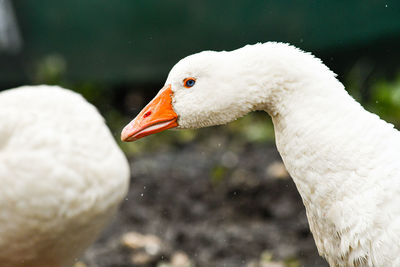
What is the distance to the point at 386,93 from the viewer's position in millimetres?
5332

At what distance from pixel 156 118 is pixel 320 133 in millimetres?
753

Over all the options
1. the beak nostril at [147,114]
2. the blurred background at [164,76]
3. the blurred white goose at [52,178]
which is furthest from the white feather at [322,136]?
the blurred background at [164,76]

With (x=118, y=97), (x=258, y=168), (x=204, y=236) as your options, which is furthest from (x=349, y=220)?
(x=118, y=97)

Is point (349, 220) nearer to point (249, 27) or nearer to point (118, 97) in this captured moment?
point (249, 27)

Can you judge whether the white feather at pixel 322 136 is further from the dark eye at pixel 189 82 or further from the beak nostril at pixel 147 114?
the beak nostril at pixel 147 114

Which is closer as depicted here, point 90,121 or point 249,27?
point 90,121

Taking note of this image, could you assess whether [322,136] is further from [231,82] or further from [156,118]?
[156,118]

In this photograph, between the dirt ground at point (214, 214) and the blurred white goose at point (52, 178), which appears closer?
the blurred white goose at point (52, 178)

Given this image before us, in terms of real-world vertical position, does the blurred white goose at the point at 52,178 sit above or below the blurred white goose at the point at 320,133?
below

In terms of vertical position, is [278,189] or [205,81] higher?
[205,81]

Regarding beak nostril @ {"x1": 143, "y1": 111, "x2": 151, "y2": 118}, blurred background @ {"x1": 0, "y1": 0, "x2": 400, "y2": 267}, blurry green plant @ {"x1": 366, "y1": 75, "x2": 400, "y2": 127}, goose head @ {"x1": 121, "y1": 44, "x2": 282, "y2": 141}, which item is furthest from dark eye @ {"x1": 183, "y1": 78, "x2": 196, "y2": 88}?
blurry green plant @ {"x1": 366, "y1": 75, "x2": 400, "y2": 127}

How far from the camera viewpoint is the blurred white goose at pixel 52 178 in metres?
Answer: 2.77

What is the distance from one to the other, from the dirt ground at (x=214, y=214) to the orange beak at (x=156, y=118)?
1618mm

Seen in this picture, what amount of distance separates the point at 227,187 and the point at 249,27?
2.22 meters
